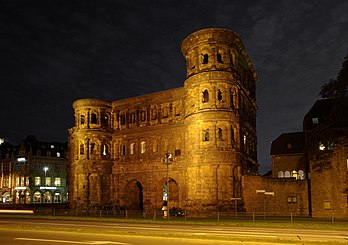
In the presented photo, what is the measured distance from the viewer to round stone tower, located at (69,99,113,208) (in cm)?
6656

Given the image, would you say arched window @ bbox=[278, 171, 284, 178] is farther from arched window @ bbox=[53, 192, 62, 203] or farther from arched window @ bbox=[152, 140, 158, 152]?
arched window @ bbox=[53, 192, 62, 203]

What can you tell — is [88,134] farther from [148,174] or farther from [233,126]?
[233,126]

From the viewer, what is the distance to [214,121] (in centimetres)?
5212

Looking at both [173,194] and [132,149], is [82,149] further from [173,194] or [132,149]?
[173,194]

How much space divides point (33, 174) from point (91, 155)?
166ft

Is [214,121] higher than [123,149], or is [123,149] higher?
[214,121]

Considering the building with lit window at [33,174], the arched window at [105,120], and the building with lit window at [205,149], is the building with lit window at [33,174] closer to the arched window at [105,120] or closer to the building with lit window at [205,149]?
the building with lit window at [205,149]

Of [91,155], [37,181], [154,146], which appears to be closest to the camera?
[154,146]

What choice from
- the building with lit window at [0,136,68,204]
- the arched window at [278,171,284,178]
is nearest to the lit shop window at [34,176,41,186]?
the building with lit window at [0,136,68,204]

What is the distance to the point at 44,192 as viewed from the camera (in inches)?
4432

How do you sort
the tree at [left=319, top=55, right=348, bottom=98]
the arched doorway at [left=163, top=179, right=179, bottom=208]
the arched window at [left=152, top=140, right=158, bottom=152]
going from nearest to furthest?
1. the tree at [left=319, top=55, right=348, bottom=98]
2. the arched doorway at [left=163, top=179, right=179, bottom=208]
3. the arched window at [left=152, top=140, right=158, bottom=152]

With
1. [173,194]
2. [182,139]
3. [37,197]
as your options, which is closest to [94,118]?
[182,139]

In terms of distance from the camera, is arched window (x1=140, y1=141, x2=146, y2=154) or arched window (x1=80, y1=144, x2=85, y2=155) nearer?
arched window (x1=140, y1=141, x2=146, y2=154)

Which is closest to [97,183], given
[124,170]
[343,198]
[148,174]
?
[124,170]
